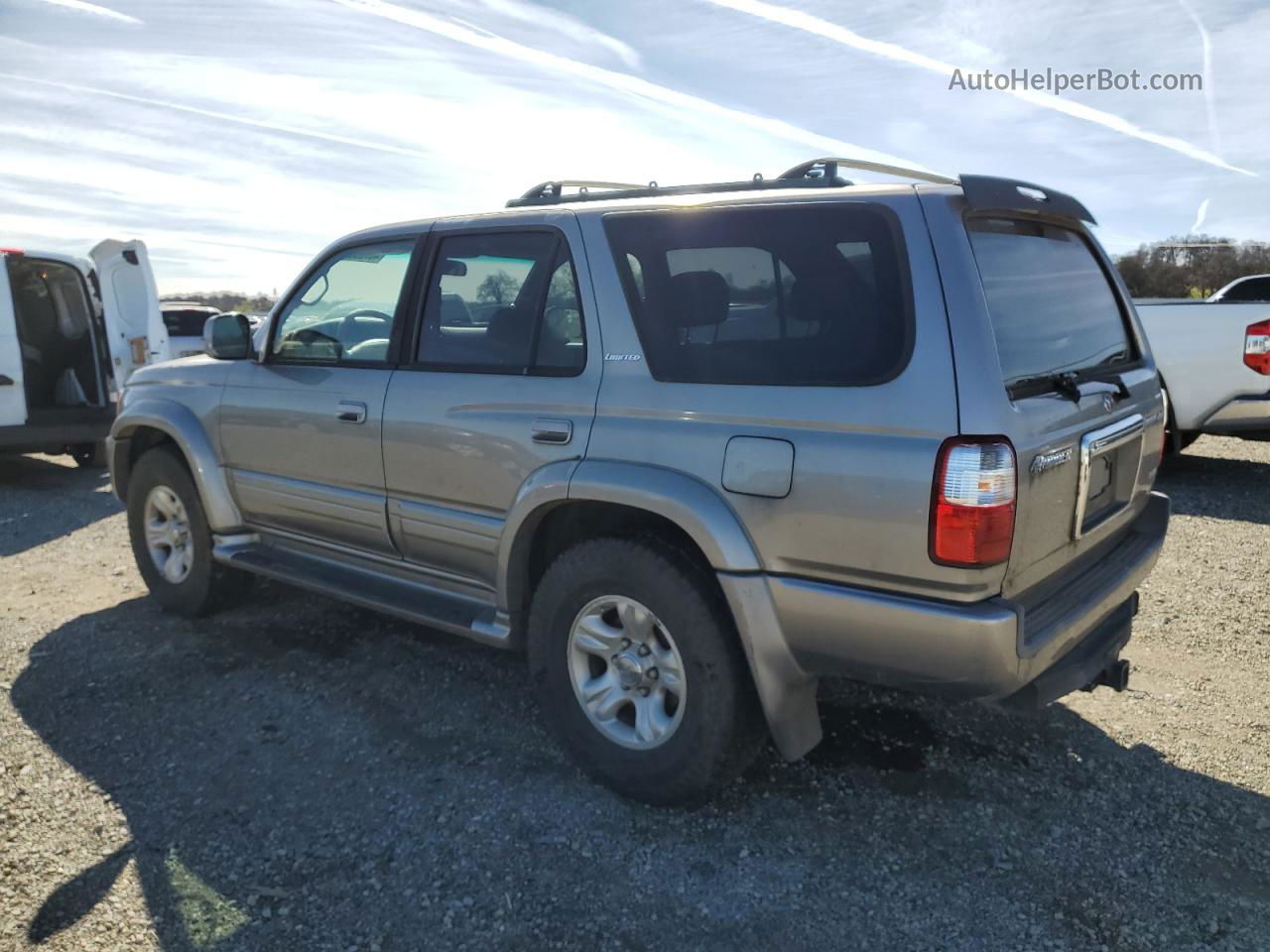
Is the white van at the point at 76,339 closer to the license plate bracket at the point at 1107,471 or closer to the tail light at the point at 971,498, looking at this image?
the tail light at the point at 971,498

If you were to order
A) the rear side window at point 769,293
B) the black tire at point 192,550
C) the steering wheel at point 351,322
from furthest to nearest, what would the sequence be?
the black tire at point 192,550, the steering wheel at point 351,322, the rear side window at point 769,293

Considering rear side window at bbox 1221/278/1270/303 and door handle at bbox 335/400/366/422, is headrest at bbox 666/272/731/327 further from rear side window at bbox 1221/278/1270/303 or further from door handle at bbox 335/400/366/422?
rear side window at bbox 1221/278/1270/303

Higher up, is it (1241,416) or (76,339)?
(76,339)

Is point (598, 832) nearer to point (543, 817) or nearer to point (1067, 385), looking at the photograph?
point (543, 817)

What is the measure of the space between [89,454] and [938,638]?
30.6ft

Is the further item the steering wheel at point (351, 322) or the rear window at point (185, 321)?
the rear window at point (185, 321)

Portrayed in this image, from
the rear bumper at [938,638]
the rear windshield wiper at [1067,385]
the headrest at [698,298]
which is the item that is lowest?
the rear bumper at [938,638]

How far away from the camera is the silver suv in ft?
8.41

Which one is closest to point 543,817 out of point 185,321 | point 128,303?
point 128,303

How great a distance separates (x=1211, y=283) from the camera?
2062 cm

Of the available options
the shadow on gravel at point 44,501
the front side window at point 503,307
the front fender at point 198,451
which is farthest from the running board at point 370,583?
the shadow on gravel at point 44,501

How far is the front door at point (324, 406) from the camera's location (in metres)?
3.91

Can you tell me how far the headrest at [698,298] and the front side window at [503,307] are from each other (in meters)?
0.35

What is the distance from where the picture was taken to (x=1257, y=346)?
753cm
